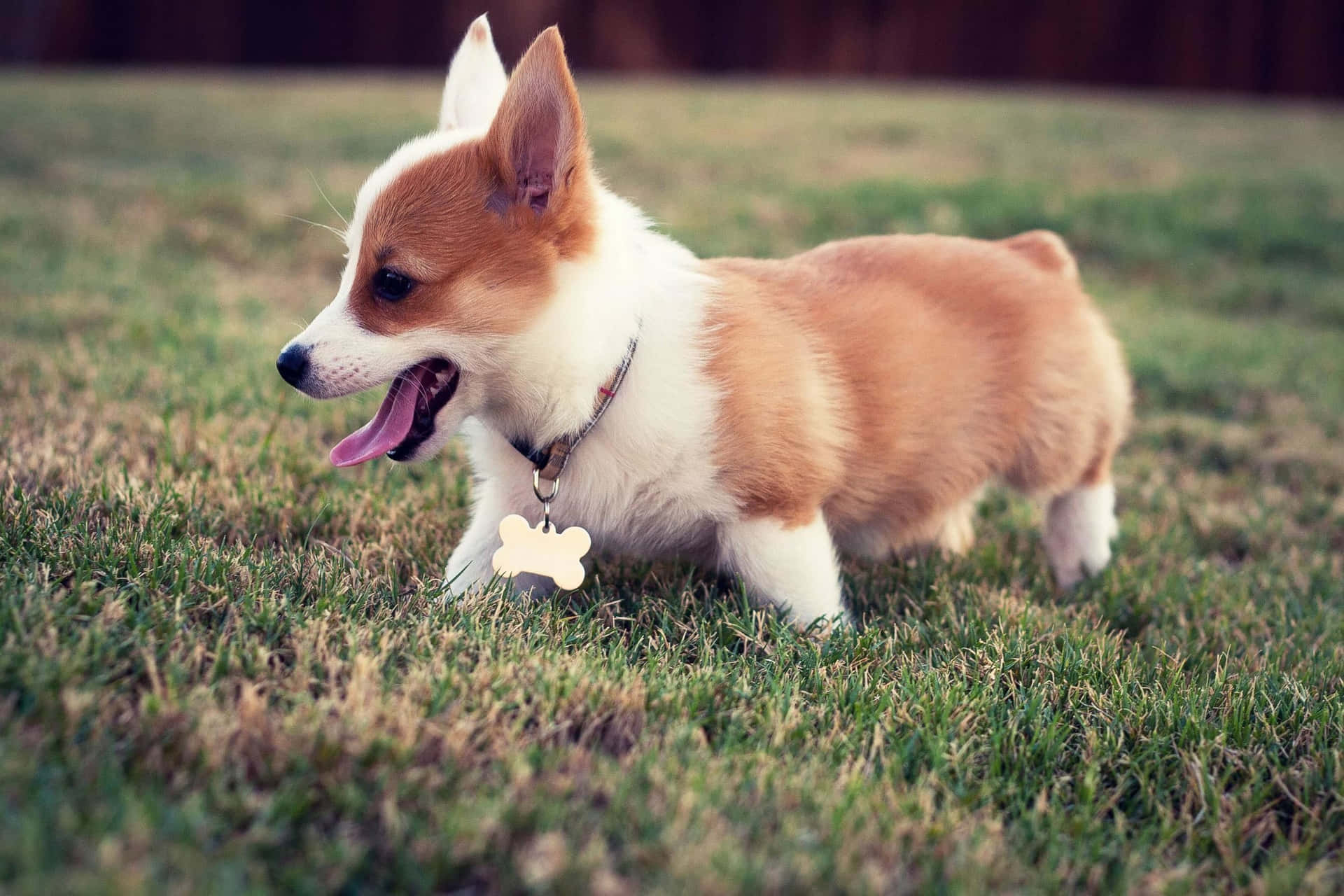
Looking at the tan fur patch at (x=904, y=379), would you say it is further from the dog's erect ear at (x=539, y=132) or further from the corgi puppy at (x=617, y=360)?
the dog's erect ear at (x=539, y=132)

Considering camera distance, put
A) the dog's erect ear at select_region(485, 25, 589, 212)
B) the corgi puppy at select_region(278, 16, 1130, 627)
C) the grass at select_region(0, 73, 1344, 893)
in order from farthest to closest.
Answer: the corgi puppy at select_region(278, 16, 1130, 627), the dog's erect ear at select_region(485, 25, 589, 212), the grass at select_region(0, 73, 1344, 893)

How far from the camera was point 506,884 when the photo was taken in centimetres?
135

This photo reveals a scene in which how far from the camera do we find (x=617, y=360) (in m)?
2.29

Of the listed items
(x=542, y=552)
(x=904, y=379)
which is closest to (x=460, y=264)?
(x=542, y=552)

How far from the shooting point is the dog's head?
2.18 meters

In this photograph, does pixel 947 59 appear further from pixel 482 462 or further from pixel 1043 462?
pixel 482 462

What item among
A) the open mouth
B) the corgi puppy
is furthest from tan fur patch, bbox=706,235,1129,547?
the open mouth

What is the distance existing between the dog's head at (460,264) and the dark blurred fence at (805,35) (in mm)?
10316

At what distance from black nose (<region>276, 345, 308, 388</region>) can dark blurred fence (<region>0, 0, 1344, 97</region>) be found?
34.3 feet

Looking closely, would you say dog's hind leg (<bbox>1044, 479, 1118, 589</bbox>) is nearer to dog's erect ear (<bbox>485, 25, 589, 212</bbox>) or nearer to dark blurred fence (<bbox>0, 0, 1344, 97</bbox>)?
dog's erect ear (<bbox>485, 25, 589, 212</bbox>)

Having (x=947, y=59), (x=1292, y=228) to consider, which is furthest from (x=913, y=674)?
(x=947, y=59)

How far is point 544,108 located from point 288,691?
121 centimetres

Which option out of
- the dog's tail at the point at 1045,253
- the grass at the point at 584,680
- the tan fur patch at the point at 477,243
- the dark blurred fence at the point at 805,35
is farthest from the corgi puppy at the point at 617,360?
the dark blurred fence at the point at 805,35

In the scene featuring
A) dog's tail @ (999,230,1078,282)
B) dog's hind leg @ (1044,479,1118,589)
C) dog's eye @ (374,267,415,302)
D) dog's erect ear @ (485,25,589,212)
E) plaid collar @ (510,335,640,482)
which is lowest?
dog's hind leg @ (1044,479,1118,589)
